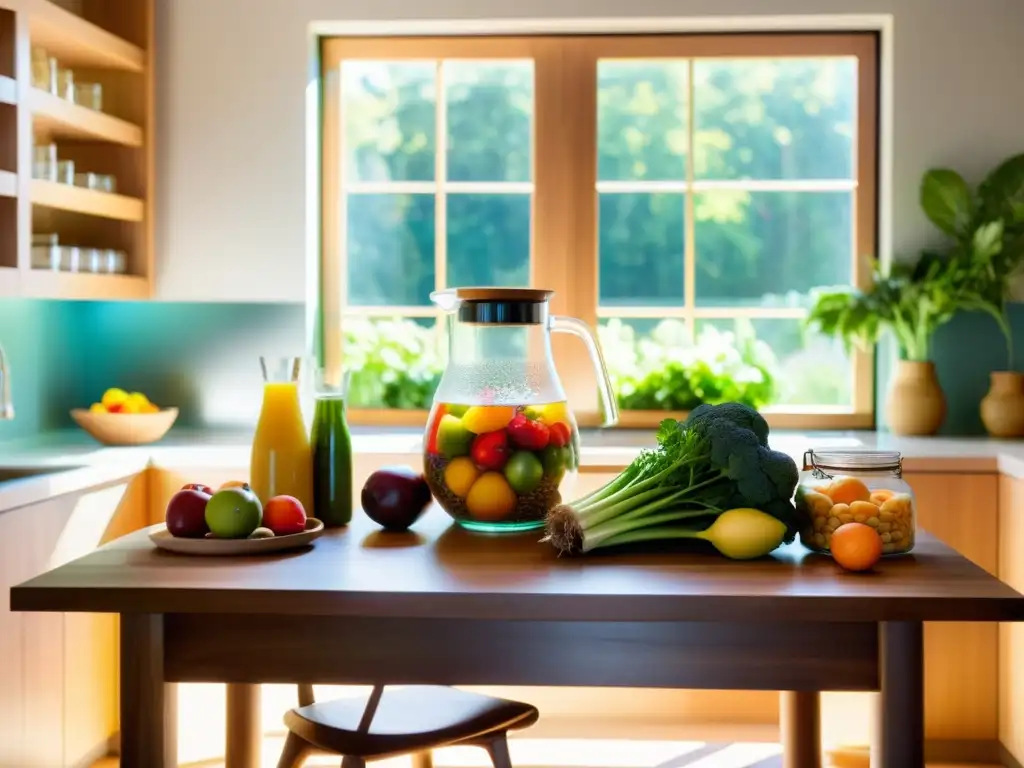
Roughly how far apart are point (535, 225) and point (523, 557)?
259cm

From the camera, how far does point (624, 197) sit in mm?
4184

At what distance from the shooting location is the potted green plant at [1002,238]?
12.3 feet

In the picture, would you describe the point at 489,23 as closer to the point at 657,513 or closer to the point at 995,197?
the point at 995,197

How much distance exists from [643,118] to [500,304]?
2.43 meters

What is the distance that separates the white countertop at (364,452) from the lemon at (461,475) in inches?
55.6

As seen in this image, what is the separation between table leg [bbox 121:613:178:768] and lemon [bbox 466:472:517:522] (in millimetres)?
529

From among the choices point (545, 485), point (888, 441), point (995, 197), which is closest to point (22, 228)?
point (545, 485)

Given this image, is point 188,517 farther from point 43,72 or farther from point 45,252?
point 43,72

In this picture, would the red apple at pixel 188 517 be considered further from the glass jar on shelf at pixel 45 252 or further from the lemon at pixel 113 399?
the lemon at pixel 113 399

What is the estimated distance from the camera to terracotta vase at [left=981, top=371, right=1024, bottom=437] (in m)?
3.78

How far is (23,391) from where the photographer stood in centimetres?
379

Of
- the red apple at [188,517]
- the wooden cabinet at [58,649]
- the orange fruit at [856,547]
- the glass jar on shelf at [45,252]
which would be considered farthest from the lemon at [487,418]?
the glass jar on shelf at [45,252]

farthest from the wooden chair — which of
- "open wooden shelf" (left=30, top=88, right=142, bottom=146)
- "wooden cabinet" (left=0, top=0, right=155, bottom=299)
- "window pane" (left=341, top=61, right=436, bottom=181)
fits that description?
"window pane" (left=341, top=61, right=436, bottom=181)

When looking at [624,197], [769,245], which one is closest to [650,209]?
[624,197]
